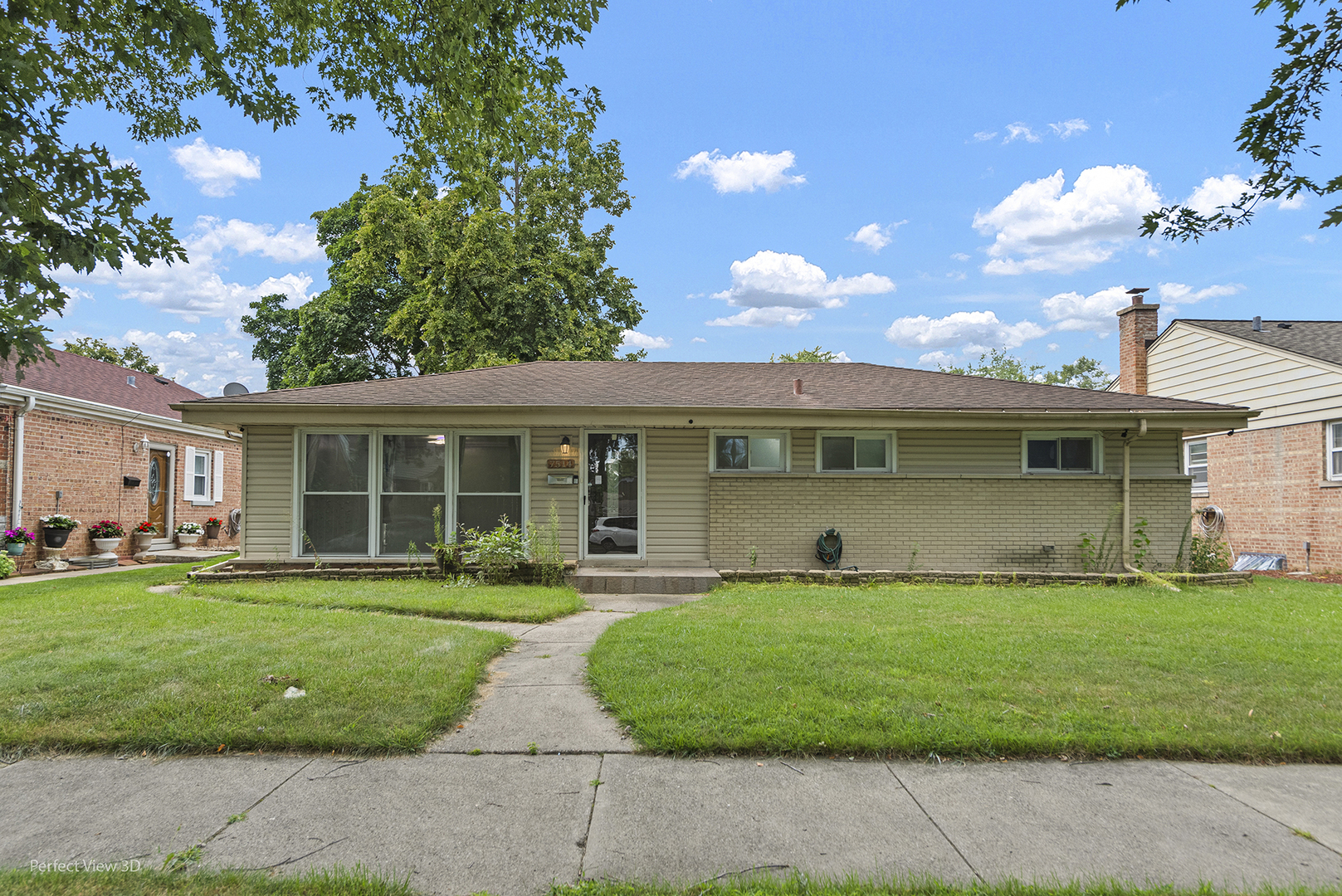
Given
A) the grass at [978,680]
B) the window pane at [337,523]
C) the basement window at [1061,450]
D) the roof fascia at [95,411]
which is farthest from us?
the roof fascia at [95,411]

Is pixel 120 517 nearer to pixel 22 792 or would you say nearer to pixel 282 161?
pixel 282 161

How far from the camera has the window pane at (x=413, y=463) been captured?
10.4 meters

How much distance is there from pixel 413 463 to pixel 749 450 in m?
5.18

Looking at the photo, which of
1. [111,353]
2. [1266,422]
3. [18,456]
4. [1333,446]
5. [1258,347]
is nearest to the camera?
[18,456]

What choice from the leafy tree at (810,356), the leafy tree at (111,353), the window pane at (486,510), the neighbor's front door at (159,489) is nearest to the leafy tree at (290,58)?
the window pane at (486,510)

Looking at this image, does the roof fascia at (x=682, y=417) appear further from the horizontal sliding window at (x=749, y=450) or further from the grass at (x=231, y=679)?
the grass at (x=231, y=679)

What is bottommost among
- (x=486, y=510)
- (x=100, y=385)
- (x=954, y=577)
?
(x=954, y=577)

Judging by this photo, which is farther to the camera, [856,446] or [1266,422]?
[1266,422]

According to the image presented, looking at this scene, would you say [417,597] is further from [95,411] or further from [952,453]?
[95,411]

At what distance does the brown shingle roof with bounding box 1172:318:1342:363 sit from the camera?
1375 cm

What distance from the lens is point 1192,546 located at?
10.9 meters

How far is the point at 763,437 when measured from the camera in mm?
10781

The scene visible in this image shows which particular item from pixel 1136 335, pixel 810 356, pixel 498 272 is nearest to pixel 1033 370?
pixel 810 356

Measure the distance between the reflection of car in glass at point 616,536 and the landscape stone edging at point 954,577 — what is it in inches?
59.6
